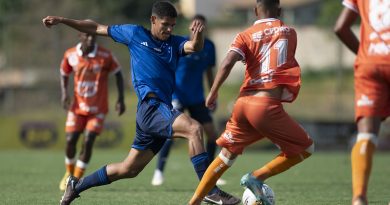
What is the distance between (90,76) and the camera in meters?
12.1

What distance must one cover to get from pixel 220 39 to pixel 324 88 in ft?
17.9

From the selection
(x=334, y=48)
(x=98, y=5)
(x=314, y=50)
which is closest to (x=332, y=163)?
(x=334, y=48)

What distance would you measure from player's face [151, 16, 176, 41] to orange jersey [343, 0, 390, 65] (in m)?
2.07

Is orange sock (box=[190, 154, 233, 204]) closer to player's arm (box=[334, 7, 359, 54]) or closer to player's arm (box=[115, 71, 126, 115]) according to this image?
player's arm (box=[334, 7, 359, 54])

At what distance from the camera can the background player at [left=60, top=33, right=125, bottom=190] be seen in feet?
39.4

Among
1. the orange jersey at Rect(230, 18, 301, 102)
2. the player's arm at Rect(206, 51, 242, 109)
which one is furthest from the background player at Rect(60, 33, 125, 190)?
the player's arm at Rect(206, 51, 242, 109)

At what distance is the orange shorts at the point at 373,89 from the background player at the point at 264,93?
1133mm

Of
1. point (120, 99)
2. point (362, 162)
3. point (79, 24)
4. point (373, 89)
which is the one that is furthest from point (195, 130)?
point (120, 99)

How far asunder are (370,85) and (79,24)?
304cm

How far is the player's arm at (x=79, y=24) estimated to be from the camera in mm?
8258

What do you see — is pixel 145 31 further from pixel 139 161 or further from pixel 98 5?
pixel 98 5

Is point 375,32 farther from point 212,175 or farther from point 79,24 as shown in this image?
point 79,24

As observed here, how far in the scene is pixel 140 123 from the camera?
8.10 metres

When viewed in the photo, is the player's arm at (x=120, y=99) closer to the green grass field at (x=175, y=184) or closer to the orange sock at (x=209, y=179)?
the green grass field at (x=175, y=184)
